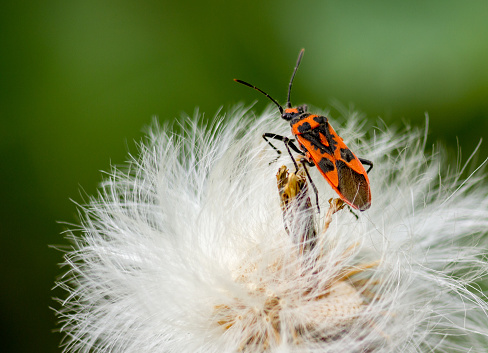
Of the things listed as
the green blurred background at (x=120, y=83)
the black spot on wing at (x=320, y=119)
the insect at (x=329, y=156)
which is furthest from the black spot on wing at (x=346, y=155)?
the green blurred background at (x=120, y=83)

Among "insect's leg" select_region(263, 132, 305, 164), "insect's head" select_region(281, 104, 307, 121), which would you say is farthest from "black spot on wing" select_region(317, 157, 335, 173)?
"insect's head" select_region(281, 104, 307, 121)

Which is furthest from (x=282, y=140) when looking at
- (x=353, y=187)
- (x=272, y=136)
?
(x=353, y=187)

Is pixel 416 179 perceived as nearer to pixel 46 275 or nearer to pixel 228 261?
pixel 228 261

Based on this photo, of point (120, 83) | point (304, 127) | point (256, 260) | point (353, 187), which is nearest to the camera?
point (256, 260)

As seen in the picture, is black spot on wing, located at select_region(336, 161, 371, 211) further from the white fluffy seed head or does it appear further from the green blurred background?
the green blurred background

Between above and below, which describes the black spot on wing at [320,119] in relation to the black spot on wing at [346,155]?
above

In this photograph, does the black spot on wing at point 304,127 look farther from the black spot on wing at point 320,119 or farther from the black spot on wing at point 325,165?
the black spot on wing at point 325,165

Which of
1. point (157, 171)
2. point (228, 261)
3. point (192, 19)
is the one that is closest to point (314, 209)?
point (228, 261)

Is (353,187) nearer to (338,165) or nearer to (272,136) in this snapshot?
(338,165)
